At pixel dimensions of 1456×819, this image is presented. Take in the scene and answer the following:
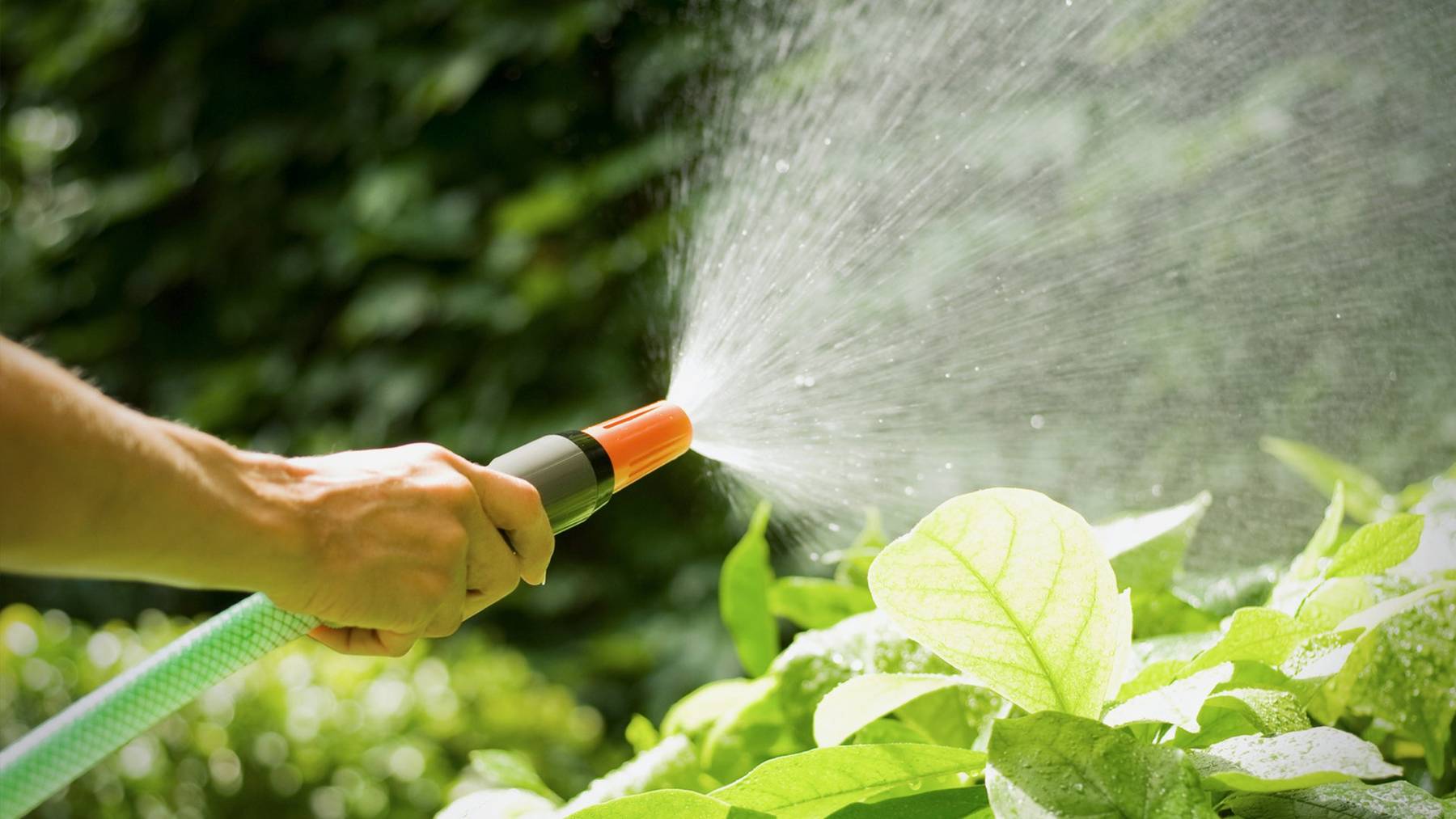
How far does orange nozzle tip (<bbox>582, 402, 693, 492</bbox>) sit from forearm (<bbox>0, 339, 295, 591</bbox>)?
174 millimetres

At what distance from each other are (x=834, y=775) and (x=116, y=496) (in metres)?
0.25

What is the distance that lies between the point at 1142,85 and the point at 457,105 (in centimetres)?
153

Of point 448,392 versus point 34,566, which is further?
point 448,392

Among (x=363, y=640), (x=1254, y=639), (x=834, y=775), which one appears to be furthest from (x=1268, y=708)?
(x=363, y=640)

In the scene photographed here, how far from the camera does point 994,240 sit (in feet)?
2.96

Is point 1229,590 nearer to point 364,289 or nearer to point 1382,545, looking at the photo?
point 1382,545

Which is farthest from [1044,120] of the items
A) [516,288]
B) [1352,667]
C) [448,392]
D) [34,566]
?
[448,392]

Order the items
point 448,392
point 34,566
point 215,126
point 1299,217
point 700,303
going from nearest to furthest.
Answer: point 34,566, point 1299,217, point 700,303, point 448,392, point 215,126

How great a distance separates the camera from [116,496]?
0.36m

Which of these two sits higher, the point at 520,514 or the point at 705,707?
the point at 520,514

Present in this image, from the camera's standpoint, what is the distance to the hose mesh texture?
1.40 feet

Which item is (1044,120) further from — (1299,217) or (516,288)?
(516,288)

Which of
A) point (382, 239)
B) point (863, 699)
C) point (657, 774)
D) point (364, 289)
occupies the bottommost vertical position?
point (364, 289)

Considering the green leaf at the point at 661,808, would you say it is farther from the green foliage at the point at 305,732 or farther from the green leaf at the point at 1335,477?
the green foliage at the point at 305,732
